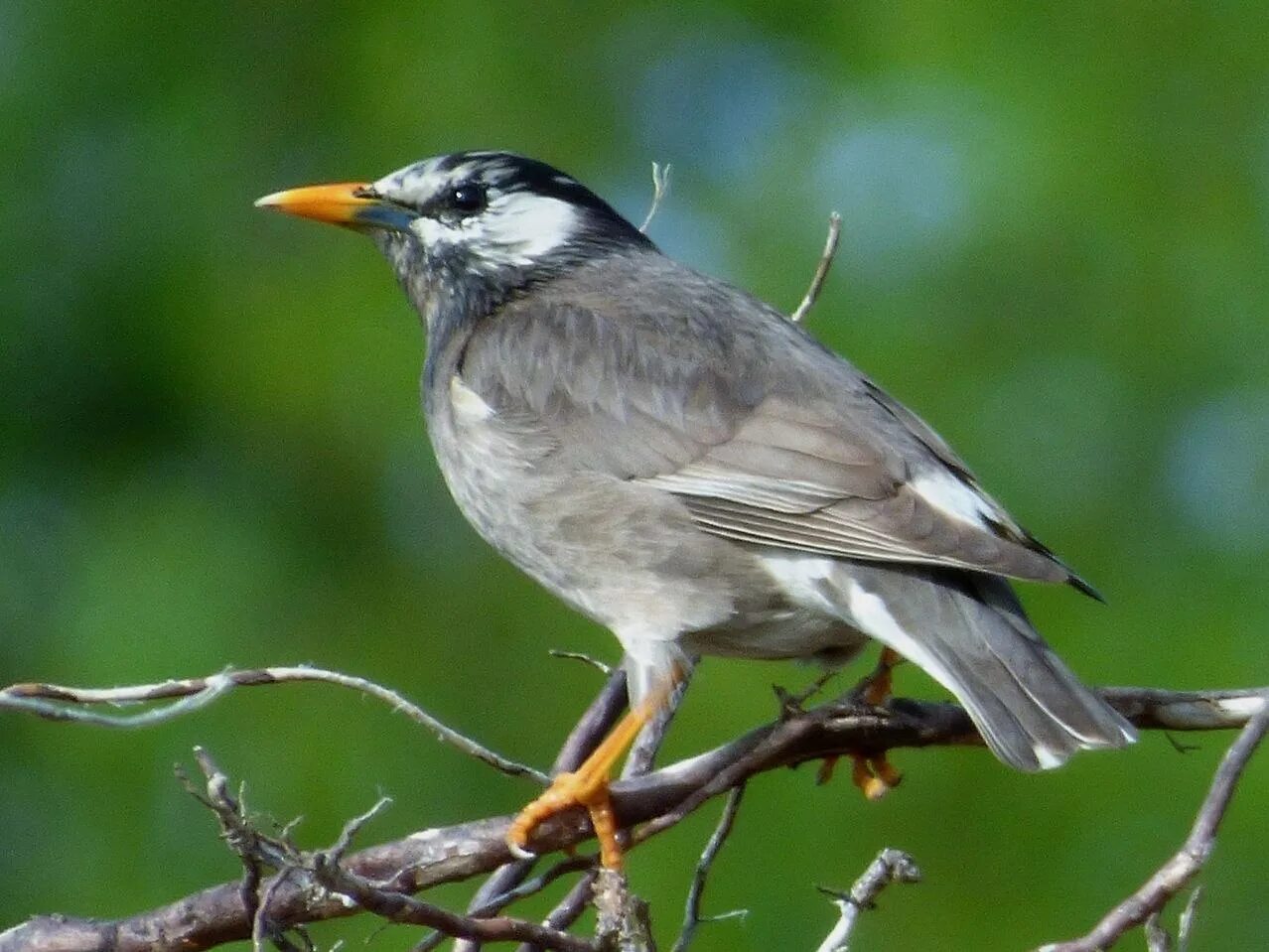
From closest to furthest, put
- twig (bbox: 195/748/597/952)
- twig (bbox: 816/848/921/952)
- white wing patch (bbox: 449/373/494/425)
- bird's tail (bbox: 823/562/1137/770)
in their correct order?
twig (bbox: 195/748/597/952), twig (bbox: 816/848/921/952), bird's tail (bbox: 823/562/1137/770), white wing patch (bbox: 449/373/494/425)

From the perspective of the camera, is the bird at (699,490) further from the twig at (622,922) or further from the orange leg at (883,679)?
the twig at (622,922)

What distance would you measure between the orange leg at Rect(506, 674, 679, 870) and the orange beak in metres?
1.66

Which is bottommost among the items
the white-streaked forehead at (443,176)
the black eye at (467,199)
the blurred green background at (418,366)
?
the blurred green background at (418,366)

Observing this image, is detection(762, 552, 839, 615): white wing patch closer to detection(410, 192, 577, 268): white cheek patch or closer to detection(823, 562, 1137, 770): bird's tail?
detection(823, 562, 1137, 770): bird's tail

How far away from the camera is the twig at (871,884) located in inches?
141

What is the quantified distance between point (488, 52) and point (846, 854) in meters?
4.26

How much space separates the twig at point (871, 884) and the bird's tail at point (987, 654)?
0.42 m

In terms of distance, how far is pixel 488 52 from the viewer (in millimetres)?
9188

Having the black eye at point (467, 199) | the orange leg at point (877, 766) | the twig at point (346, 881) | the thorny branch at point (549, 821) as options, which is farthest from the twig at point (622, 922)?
the black eye at point (467, 199)

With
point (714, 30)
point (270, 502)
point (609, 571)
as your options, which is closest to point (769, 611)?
point (609, 571)

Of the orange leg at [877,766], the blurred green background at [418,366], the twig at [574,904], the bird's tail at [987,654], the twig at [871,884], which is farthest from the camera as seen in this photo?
the blurred green background at [418,366]

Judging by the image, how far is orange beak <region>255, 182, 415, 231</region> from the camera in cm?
543

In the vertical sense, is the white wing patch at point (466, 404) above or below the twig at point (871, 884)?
above

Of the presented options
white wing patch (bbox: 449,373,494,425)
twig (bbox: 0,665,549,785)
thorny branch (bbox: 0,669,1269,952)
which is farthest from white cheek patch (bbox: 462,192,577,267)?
twig (bbox: 0,665,549,785)
